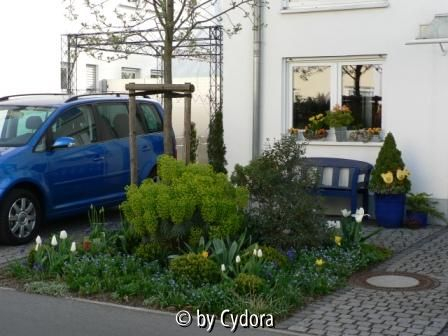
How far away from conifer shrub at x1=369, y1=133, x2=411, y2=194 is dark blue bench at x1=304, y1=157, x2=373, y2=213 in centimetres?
31

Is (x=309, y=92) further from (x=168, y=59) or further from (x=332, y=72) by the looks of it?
(x=168, y=59)

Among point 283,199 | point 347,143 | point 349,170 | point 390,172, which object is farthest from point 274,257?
point 347,143

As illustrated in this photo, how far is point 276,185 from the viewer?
8.09 metres

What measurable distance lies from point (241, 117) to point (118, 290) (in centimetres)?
601

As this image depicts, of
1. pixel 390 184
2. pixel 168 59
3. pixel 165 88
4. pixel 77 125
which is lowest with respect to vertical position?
pixel 390 184

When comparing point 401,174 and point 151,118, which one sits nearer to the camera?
point 401,174

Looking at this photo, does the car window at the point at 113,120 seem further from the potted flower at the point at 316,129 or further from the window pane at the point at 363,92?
the window pane at the point at 363,92

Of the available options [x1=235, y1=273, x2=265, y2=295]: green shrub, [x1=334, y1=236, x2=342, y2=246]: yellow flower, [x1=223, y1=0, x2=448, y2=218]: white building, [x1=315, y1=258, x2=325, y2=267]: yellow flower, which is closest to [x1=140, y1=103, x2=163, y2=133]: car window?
[x1=223, y1=0, x2=448, y2=218]: white building

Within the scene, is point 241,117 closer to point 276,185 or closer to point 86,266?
point 276,185

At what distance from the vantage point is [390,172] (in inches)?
423

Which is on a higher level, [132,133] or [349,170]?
[132,133]

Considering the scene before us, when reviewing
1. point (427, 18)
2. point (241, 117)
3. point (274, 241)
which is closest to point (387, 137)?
point (427, 18)

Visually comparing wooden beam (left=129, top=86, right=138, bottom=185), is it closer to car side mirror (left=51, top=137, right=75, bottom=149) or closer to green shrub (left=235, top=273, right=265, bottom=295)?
car side mirror (left=51, top=137, right=75, bottom=149)

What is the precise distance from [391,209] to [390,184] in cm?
38
